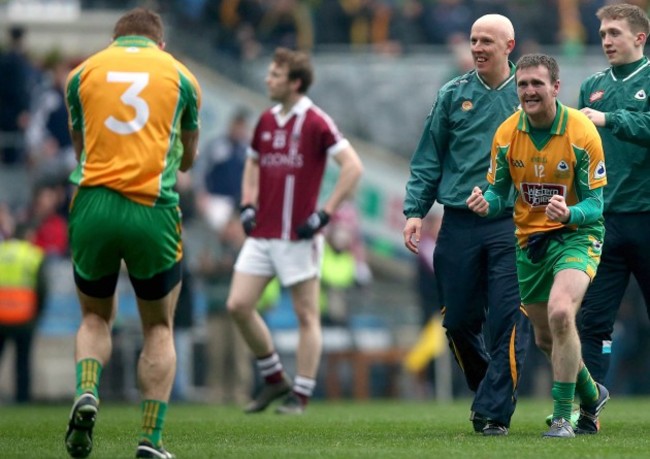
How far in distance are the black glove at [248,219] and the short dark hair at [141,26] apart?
15.2ft

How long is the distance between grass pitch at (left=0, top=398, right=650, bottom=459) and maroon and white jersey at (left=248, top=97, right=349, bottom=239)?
161cm

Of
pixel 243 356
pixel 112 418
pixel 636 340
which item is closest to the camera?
pixel 112 418

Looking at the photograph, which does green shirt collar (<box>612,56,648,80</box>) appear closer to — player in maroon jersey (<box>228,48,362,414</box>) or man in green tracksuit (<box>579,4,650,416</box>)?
man in green tracksuit (<box>579,4,650,416</box>)

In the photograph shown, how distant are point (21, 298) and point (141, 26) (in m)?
9.22

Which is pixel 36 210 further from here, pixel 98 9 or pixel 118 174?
pixel 118 174

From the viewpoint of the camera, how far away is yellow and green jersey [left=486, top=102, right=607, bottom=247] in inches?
356

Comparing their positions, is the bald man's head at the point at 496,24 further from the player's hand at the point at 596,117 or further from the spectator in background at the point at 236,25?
the spectator in background at the point at 236,25

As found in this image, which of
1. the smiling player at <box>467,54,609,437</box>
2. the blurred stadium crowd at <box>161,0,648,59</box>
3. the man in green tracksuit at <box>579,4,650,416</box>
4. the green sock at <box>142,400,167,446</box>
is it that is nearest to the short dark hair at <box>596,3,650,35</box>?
the man in green tracksuit at <box>579,4,650,416</box>

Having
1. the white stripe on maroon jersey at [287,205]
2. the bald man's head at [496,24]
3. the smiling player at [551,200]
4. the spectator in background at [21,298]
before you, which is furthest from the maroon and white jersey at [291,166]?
the spectator in background at [21,298]

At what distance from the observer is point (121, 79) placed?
315 inches

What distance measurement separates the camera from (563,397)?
354 inches

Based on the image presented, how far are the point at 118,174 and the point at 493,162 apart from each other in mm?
2524

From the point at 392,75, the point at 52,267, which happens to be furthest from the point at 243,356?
the point at 392,75

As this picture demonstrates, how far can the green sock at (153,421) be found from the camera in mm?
7836
